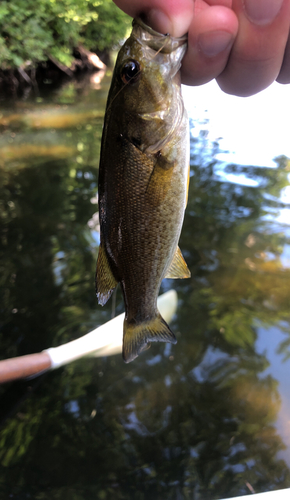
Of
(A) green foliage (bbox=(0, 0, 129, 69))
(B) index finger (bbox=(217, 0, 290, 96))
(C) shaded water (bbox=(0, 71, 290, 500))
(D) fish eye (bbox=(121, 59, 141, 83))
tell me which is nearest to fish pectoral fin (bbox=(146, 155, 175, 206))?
(D) fish eye (bbox=(121, 59, 141, 83))

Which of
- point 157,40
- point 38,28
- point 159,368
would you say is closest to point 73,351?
point 159,368

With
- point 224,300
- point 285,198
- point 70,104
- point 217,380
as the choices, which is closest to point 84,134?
point 70,104

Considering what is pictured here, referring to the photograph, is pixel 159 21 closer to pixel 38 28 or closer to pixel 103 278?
pixel 103 278

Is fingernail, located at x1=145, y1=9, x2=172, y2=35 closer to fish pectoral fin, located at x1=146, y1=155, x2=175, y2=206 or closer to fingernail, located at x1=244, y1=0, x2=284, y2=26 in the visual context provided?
fingernail, located at x1=244, y1=0, x2=284, y2=26

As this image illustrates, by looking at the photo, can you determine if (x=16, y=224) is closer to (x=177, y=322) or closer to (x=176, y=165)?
(x=177, y=322)

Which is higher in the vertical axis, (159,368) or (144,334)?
(144,334)

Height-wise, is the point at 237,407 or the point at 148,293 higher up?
the point at 148,293
